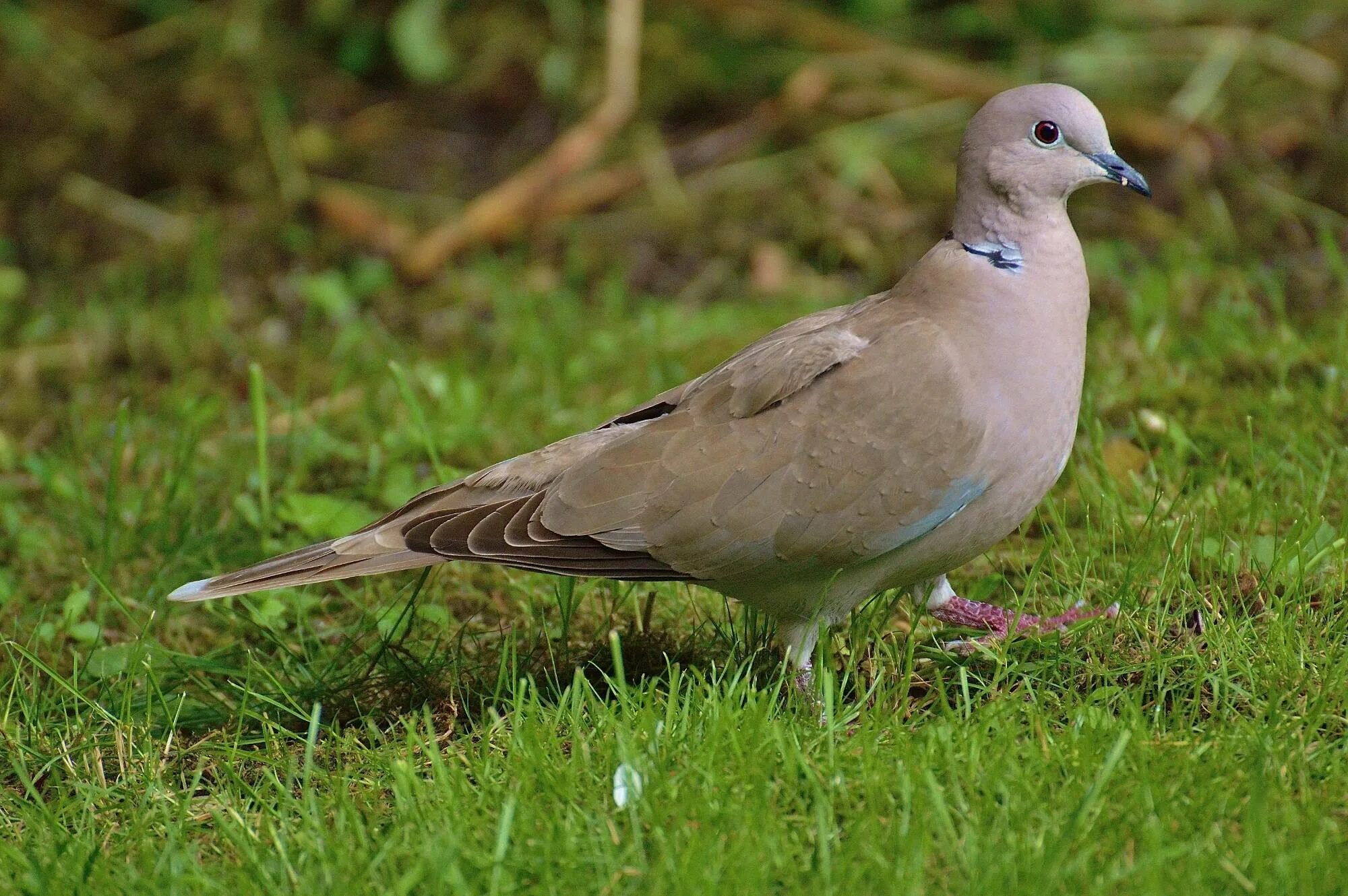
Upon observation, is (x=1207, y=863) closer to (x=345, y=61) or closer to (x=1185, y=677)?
(x=1185, y=677)

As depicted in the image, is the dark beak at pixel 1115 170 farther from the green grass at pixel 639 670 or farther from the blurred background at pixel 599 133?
the blurred background at pixel 599 133

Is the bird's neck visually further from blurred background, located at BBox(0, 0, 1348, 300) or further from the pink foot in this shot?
blurred background, located at BBox(0, 0, 1348, 300)

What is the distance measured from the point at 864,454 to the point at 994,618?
512 mm

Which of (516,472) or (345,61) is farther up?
(345,61)

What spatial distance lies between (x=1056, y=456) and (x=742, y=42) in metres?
4.31

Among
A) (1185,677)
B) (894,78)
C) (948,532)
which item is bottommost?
(1185,677)

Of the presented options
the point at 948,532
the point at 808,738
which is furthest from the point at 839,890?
the point at 948,532

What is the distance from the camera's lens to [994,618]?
3365 millimetres

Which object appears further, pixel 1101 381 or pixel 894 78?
pixel 894 78

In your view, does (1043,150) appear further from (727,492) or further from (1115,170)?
(727,492)

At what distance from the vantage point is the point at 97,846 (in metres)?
2.68

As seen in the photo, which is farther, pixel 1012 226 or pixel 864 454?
pixel 1012 226

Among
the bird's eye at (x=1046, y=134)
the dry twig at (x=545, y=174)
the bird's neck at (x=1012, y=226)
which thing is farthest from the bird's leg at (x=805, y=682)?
the dry twig at (x=545, y=174)

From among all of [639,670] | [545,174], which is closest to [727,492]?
[639,670]
